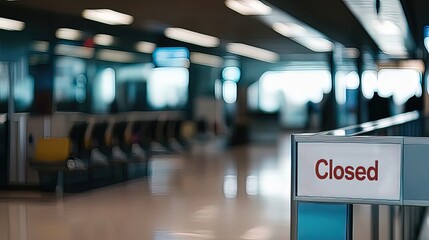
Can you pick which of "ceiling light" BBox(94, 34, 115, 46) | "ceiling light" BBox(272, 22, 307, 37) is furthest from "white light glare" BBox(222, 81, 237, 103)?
"ceiling light" BBox(94, 34, 115, 46)

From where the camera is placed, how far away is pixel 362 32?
19438mm

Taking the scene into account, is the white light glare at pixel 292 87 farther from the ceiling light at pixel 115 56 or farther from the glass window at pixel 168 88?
the ceiling light at pixel 115 56

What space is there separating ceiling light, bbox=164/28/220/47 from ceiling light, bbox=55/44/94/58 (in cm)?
461

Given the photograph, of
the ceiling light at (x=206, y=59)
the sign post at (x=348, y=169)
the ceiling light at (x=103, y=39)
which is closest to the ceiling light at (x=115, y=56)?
the ceiling light at (x=103, y=39)

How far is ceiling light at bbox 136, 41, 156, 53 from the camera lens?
53.7 ft

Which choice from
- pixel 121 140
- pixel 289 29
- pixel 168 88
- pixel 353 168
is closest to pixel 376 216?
pixel 353 168

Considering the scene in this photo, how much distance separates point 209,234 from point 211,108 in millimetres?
14658

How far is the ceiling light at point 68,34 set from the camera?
39.9 ft

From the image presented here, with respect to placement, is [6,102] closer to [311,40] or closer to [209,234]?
[209,234]

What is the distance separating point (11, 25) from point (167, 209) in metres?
4.22

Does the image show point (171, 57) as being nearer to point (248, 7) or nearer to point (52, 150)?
point (248, 7)

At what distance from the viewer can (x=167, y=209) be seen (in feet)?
31.1

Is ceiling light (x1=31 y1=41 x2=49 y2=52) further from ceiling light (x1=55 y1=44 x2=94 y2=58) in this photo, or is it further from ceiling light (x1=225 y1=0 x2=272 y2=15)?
ceiling light (x1=225 y1=0 x2=272 y2=15)

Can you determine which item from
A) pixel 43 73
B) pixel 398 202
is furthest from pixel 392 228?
pixel 43 73
